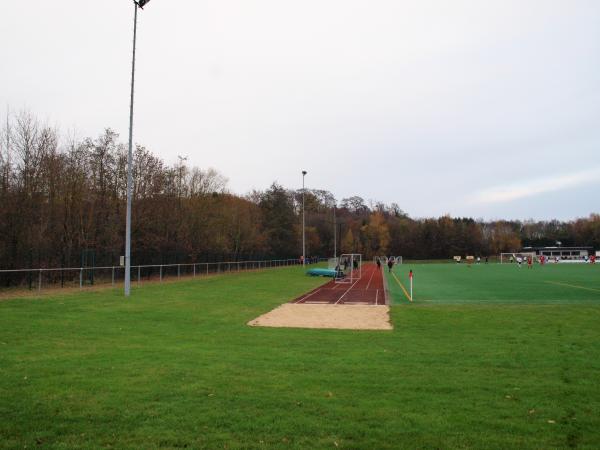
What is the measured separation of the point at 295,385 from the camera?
6895 millimetres

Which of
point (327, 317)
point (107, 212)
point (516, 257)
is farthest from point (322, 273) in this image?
point (516, 257)

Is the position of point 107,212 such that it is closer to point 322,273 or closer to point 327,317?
point 322,273

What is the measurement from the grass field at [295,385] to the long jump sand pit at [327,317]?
0.96m

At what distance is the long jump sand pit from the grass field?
0.96 meters

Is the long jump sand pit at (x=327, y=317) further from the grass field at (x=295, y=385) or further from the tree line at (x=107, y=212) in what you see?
the tree line at (x=107, y=212)

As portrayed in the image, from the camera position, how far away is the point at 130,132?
70.8 feet

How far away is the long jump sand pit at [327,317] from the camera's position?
13.4 meters

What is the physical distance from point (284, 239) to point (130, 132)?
2692 inches

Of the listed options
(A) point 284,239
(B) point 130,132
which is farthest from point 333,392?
(A) point 284,239

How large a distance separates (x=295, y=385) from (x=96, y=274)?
2479cm

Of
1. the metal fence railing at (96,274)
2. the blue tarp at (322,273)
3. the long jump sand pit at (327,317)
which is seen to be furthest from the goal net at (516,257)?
the long jump sand pit at (327,317)

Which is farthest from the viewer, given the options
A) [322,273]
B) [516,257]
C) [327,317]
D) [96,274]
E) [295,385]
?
[516,257]

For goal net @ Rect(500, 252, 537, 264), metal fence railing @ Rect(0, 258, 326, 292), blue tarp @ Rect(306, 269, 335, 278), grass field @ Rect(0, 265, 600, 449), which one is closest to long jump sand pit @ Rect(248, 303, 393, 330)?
grass field @ Rect(0, 265, 600, 449)

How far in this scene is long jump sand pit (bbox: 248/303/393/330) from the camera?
13.4m
